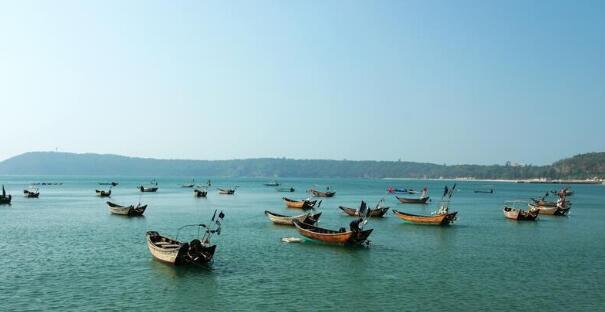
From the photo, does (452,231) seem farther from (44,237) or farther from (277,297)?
(44,237)

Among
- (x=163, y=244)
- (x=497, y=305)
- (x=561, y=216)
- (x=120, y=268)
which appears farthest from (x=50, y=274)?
(x=561, y=216)

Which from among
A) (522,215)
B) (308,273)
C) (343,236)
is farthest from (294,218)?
(522,215)

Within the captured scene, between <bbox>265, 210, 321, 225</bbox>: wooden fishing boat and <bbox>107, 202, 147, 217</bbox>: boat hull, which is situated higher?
<bbox>265, 210, 321, 225</bbox>: wooden fishing boat

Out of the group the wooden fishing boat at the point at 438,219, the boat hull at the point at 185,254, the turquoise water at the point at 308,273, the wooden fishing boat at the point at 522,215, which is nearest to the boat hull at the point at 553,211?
the wooden fishing boat at the point at 522,215

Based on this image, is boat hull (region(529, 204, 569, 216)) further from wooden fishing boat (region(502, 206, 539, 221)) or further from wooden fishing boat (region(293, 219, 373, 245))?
wooden fishing boat (region(293, 219, 373, 245))

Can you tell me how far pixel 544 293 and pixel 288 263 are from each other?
48.6ft

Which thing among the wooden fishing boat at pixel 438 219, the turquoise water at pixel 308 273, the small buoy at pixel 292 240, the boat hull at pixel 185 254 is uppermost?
the wooden fishing boat at pixel 438 219

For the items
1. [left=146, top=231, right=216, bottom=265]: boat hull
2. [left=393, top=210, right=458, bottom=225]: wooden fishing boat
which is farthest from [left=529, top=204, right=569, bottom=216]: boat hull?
[left=146, top=231, right=216, bottom=265]: boat hull

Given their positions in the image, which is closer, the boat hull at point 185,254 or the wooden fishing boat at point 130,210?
the boat hull at point 185,254

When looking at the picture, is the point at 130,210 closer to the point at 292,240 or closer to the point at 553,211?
the point at 292,240

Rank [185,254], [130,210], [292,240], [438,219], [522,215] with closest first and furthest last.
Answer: [185,254]
[292,240]
[438,219]
[522,215]
[130,210]

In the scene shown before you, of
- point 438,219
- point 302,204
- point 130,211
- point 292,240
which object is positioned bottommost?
point 292,240

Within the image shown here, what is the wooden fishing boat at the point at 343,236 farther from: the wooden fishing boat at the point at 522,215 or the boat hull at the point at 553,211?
the boat hull at the point at 553,211

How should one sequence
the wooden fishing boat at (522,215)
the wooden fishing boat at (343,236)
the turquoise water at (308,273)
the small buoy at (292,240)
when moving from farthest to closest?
the wooden fishing boat at (522,215), the small buoy at (292,240), the wooden fishing boat at (343,236), the turquoise water at (308,273)
